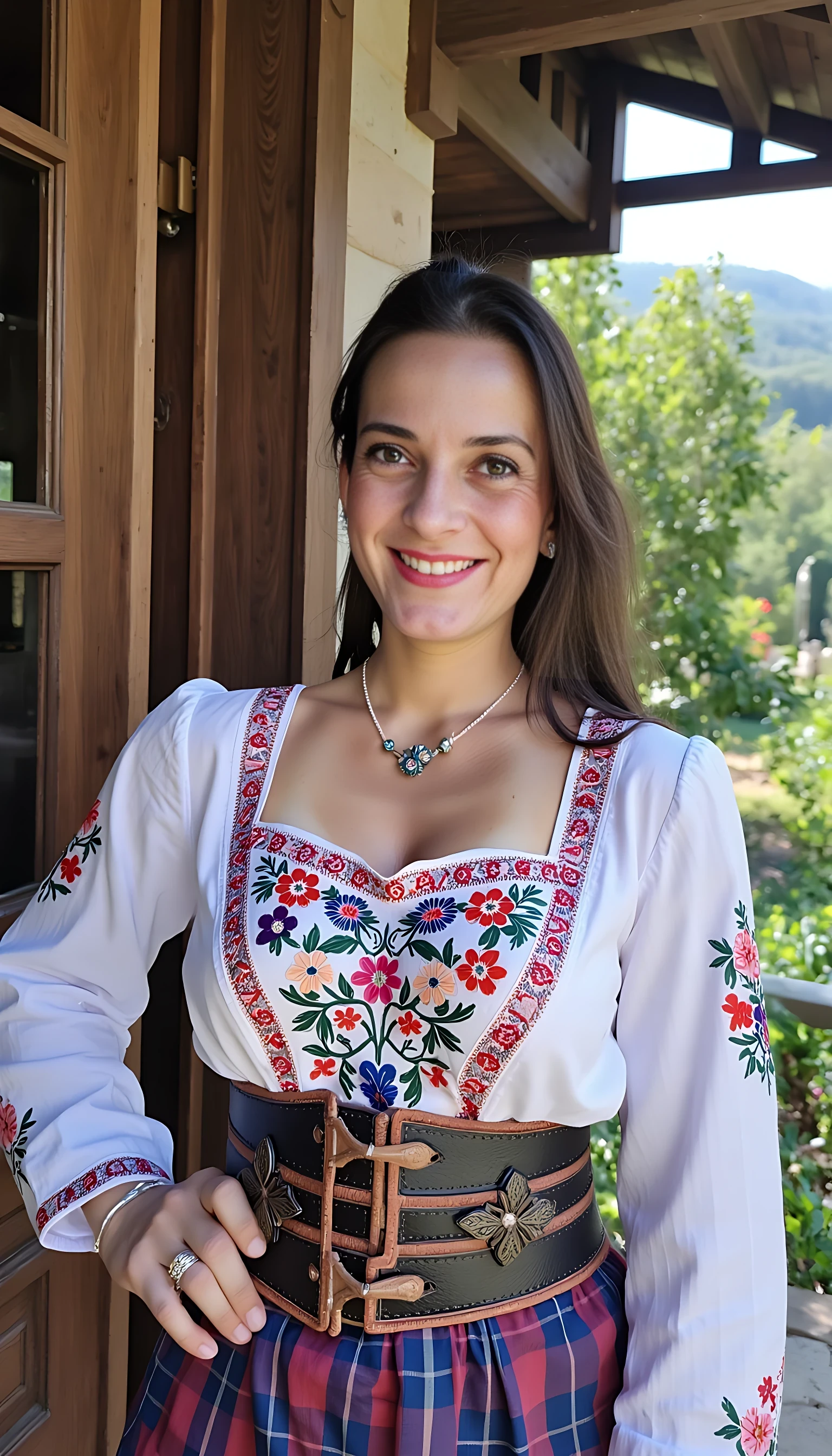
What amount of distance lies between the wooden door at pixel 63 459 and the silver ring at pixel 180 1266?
18.9 inches

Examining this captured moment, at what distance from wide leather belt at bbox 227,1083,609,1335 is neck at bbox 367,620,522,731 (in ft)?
1.59

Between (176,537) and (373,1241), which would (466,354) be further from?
(373,1241)

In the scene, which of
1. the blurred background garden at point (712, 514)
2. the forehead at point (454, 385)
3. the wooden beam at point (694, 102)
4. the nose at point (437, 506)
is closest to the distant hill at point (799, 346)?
the blurred background garden at point (712, 514)

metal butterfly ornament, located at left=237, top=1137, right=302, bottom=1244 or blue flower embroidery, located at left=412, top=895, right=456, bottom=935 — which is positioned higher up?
blue flower embroidery, located at left=412, top=895, right=456, bottom=935

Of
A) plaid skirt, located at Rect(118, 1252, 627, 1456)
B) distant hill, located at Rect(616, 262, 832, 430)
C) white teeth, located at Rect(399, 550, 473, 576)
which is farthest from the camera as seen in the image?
distant hill, located at Rect(616, 262, 832, 430)

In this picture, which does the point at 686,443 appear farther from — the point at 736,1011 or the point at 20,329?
the point at 736,1011

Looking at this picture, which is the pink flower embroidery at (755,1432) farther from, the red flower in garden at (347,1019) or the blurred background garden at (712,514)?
the blurred background garden at (712,514)

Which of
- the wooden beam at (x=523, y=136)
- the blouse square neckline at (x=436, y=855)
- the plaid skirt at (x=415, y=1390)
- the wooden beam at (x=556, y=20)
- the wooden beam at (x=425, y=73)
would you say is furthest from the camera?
the wooden beam at (x=523, y=136)

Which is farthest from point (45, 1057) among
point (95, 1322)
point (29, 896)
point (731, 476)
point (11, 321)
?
point (731, 476)

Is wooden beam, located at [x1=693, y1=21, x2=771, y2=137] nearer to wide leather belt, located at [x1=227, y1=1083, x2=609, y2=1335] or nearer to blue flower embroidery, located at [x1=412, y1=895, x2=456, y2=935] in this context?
blue flower embroidery, located at [x1=412, y1=895, x2=456, y2=935]

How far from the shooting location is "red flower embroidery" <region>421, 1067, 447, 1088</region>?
42.2 inches

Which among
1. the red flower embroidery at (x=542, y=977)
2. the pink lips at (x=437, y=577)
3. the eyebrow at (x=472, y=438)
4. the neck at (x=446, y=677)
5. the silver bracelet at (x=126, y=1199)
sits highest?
the eyebrow at (x=472, y=438)

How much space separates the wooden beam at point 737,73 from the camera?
107 inches

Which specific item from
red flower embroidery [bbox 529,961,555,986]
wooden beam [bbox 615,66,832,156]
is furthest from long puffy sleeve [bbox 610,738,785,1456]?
wooden beam [bbox 615,66,832,156]
